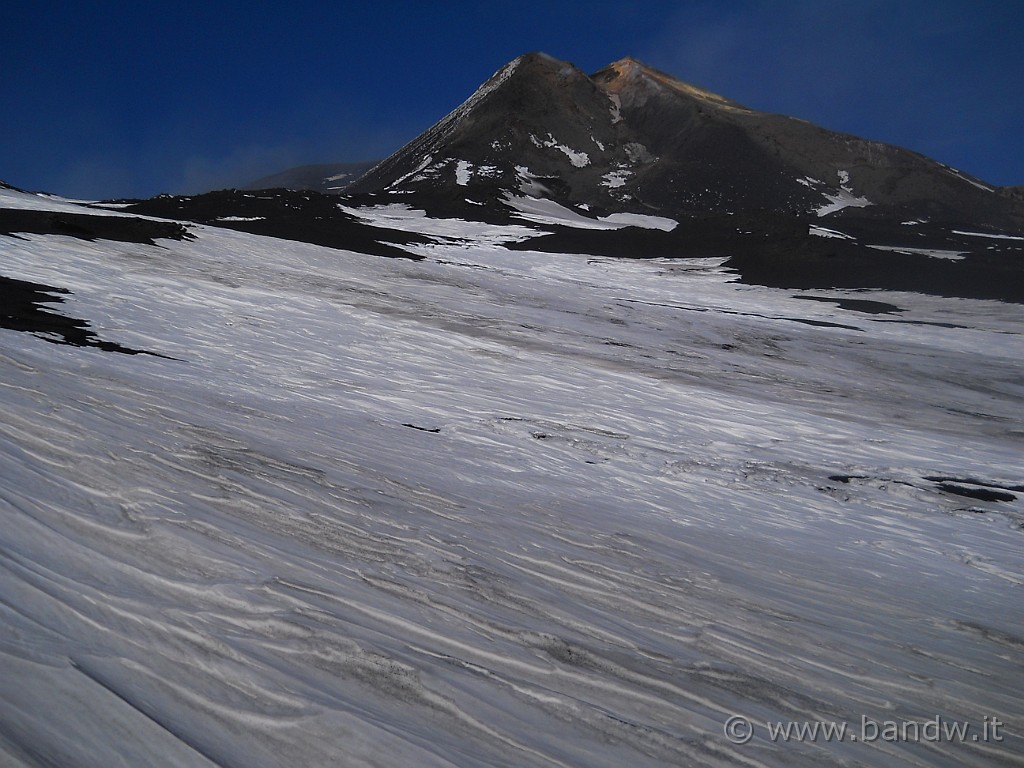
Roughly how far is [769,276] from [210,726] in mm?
26833

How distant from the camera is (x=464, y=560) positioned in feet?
13.4

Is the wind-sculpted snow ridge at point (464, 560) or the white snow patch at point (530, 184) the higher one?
the white snow patch at point (530, 184)

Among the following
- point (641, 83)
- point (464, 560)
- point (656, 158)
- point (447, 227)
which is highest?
point (641, 83)

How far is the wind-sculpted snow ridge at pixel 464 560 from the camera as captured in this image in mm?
2678

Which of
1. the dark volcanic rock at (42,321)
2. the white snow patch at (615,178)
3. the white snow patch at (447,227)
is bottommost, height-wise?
the dark volcanic rock at (42,321)

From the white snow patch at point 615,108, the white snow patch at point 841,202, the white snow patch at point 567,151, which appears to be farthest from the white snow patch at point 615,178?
the white snow patch at point 841,202

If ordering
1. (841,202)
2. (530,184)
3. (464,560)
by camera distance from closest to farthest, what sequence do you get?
Result: 1. (464,560)
2. (530,184)
3. (841,202)

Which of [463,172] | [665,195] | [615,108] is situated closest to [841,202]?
[665,195]


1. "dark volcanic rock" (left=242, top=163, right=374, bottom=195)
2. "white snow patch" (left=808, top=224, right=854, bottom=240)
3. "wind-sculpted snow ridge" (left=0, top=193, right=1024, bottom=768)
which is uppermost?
"dark volcanic rock" (left=242, top=163, right=374, bottom=195)

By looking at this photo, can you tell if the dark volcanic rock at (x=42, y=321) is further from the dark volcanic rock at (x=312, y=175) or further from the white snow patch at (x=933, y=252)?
the dark volcanic rock at (x=312, y=175)

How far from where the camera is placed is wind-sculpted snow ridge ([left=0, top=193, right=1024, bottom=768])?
2.68 m

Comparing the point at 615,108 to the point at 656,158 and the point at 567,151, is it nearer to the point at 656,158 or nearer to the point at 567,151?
the point at 656,158

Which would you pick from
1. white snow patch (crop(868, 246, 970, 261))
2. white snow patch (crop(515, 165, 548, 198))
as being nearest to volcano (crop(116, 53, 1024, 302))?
white snow patch (crop(868, 246, 970, 261))

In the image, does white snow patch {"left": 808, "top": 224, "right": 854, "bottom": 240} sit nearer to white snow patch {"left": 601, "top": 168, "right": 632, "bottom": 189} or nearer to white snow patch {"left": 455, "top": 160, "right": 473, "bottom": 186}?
white snow patch {"left": 455, "top": 160, "right": 473, "bottom": 186}
